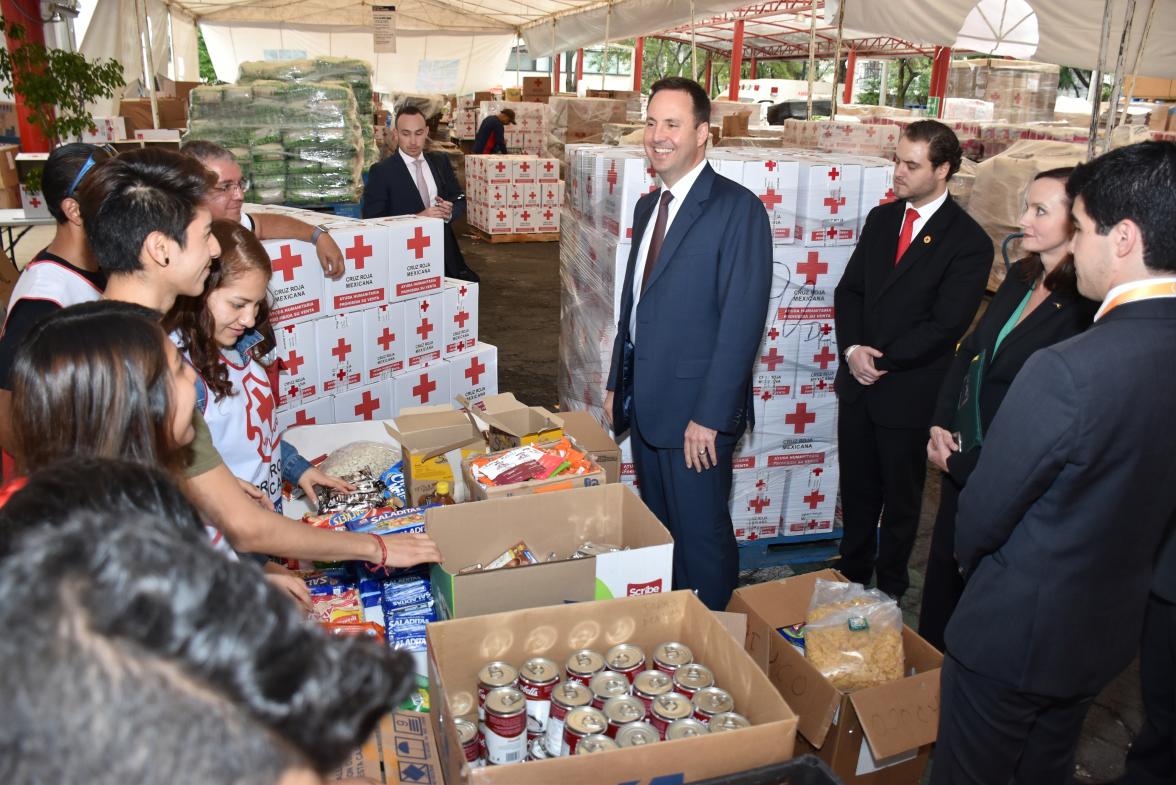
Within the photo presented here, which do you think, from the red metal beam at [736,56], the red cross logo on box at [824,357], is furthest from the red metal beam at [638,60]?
the red cross logo on box at [824,357]

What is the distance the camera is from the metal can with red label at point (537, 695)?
152 cm

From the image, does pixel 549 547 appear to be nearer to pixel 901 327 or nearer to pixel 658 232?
pixel 658 232

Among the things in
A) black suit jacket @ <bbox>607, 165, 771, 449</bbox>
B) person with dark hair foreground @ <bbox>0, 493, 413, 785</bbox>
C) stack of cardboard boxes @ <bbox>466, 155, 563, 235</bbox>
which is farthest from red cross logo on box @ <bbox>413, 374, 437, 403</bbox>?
stack of cardboard boxes @ <bbox>466, 155, 563, 235</bbox>

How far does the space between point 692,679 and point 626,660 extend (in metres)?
0.13

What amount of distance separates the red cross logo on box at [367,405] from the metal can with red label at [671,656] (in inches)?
78.4

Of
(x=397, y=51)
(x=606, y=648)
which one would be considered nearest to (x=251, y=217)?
(x=606, y=648)

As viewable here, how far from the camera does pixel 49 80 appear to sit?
5.70 meters

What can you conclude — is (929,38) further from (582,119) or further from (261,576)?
(582,119)

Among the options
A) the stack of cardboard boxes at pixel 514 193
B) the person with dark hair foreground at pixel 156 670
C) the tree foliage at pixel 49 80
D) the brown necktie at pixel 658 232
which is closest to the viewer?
the person with dark hair foreground at pixel 156 670

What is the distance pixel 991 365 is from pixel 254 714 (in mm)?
2267

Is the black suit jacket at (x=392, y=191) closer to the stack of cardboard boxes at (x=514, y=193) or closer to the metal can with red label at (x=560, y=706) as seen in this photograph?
the metal can with red label at (x=560, y=706)

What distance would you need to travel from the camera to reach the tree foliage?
561cm

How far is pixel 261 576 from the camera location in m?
0.54

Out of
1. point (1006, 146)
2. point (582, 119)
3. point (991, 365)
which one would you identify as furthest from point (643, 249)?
point (582, 119)
